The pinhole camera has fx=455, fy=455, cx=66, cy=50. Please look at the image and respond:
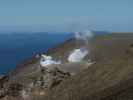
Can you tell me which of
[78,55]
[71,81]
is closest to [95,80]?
[71,81]

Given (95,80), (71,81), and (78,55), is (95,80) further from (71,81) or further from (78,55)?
(78,55)

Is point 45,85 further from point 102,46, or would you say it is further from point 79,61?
point 102,46

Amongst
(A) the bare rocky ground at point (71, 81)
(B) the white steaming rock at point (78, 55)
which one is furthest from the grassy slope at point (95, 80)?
(B) the white steaming rock at point (78, 55)

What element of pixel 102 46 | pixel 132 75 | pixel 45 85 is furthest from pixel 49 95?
pixel 102 46

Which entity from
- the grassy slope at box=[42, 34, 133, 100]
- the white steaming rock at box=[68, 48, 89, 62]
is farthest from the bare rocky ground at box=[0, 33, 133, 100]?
the white steaming rock at box=[68, 48, 89, 62]

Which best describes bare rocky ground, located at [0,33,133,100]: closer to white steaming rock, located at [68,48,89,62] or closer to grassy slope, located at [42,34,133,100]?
grassy slope, located at [42,34,133,100]

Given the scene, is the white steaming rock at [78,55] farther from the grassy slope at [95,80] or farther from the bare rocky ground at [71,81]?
the grassy slope at [95,80]

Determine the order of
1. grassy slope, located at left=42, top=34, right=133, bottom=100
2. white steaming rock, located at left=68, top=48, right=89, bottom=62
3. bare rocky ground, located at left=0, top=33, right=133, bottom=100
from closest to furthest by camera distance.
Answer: grassy slope, located at left=42, top=34, right=133, bottom=100
bare rocky ground, located at left=0, top=33, right=133, bottom=100
white steaming rock, located at left=68, top=48, right=89, bottom=62

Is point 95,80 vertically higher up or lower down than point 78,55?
lower down
